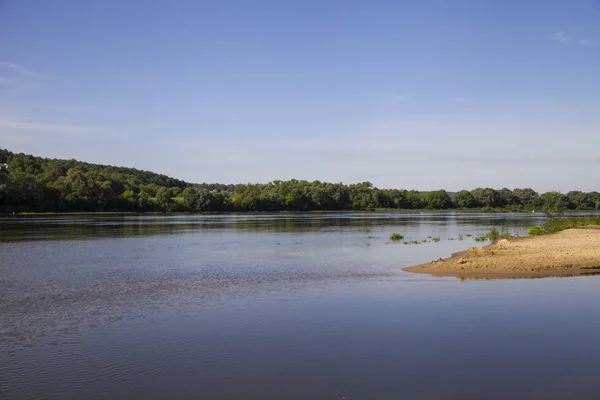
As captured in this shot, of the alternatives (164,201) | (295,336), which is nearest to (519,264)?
(295,336)

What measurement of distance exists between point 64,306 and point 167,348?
21.8 ft

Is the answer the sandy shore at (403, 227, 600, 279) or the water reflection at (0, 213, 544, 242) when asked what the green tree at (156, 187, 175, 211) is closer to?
the water reflection at (0, 213, 544, 242)

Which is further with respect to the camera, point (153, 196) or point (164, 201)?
point (153, 196)

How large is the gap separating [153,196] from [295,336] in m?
151

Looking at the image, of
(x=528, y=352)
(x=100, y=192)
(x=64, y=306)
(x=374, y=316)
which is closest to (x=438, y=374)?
(x=528, y=352)

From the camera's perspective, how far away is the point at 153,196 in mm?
157375

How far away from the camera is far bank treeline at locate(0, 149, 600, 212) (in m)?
115

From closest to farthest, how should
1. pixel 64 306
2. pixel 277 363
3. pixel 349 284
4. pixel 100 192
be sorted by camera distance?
pixel 277 363 → pixel 64 306 → pixel 349 284 → pixel 100 192

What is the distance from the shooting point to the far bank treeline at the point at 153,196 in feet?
378

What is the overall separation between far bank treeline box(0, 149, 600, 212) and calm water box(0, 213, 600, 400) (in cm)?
7151

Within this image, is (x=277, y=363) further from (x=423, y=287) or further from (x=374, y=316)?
(x=423, y=287)

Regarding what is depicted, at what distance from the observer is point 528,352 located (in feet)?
37.2

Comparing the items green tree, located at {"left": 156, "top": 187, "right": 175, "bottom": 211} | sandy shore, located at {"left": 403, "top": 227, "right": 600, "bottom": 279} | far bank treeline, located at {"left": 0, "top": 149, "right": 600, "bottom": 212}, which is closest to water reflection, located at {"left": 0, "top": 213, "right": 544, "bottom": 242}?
far bank treeline, located at {"left": 0, "top": 149, "right": 600, "bottom": 212}

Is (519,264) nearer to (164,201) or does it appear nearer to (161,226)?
(161,226)
